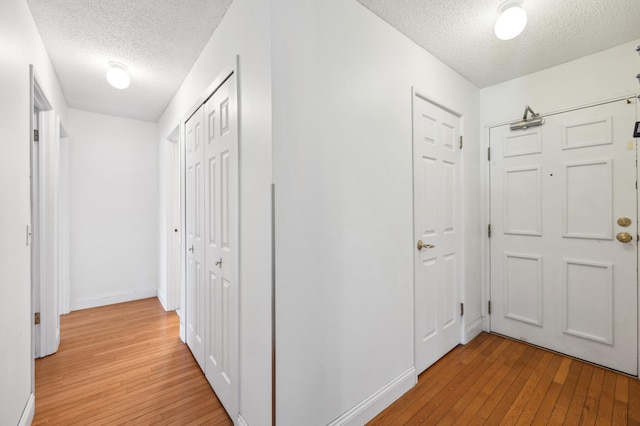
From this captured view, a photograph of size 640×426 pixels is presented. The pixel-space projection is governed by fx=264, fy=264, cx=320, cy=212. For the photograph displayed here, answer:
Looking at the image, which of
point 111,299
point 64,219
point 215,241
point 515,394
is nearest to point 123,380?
point 215,241

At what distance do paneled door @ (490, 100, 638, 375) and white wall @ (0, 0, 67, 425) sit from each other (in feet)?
11.8

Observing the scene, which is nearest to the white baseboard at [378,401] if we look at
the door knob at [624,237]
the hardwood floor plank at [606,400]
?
the hardwood floor plank at [606,400]

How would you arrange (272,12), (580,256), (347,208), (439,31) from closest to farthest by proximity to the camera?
(272,12)
(347,208)
(439,31)
(580,256)

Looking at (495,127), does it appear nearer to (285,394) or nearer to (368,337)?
(368,337)

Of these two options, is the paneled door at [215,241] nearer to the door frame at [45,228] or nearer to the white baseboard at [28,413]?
the white baseboard at [28,413]

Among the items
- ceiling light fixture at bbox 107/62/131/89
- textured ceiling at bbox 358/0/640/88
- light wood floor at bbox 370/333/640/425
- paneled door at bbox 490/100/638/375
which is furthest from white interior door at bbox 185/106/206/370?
paneled door at bbox 490/100/638/375

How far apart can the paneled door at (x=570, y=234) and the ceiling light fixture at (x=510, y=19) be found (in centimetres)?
116

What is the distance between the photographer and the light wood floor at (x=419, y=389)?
1.63m

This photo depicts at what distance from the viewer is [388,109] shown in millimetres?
1774

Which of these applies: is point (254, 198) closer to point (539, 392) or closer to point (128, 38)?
point (128, 38)

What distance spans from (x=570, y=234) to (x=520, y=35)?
1664 millimetres

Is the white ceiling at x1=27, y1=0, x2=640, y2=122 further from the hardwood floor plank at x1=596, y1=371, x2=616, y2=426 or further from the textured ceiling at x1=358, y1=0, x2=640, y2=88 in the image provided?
the hardwood floor plank at x1=596, y1=371, x2=616, y2=426

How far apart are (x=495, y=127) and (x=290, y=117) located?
241cm

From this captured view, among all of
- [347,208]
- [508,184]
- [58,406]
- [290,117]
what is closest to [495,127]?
[508,184]
